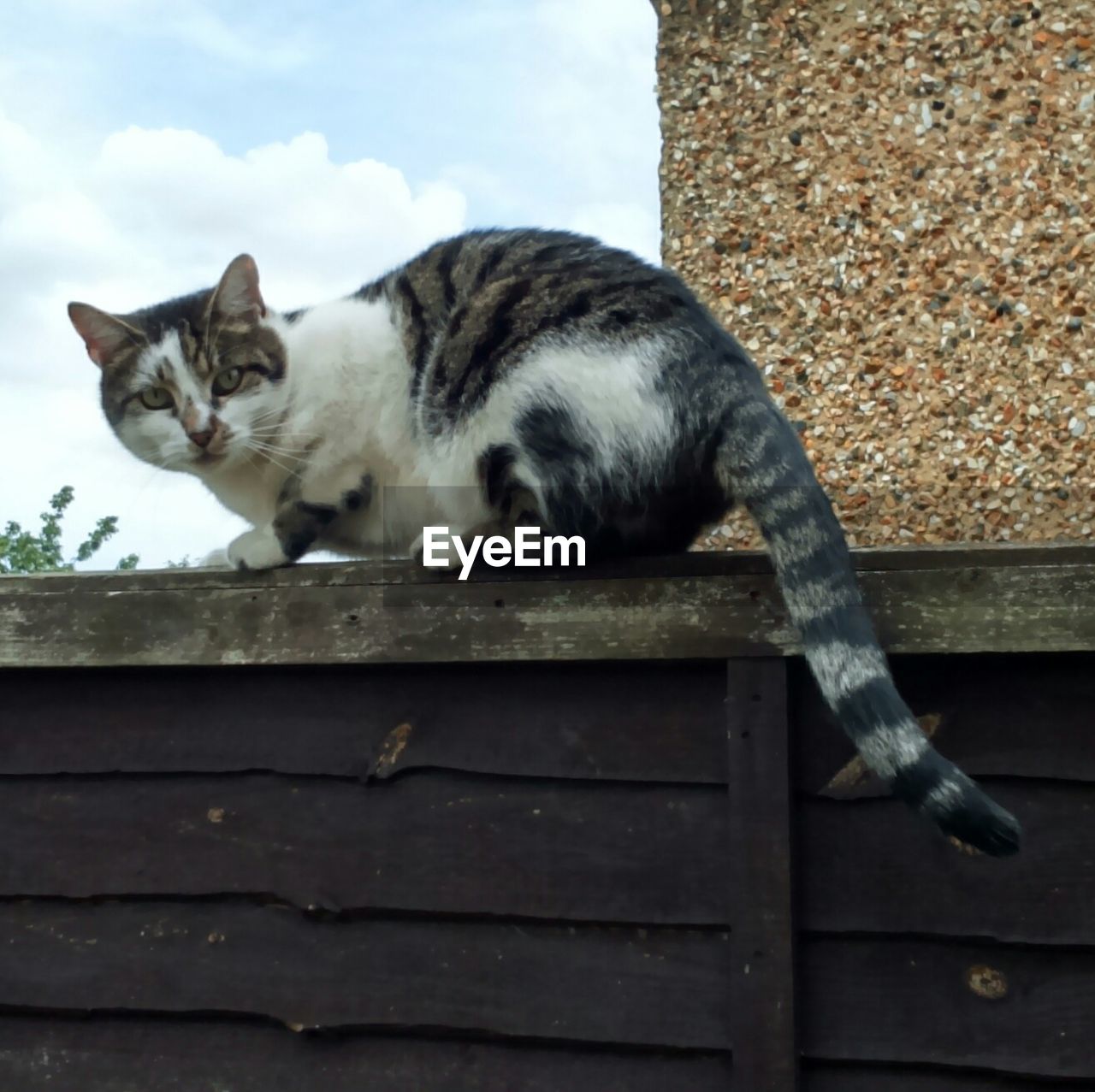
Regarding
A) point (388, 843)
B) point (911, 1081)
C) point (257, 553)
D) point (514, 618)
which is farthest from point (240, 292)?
point (911, 1081)

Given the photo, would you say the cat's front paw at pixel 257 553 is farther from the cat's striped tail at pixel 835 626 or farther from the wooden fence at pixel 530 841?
the cat's striped tail at pixel 835 626

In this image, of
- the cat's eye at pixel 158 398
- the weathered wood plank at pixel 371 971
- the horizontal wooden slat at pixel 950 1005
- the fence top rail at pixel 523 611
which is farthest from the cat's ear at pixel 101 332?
the horizontal wooden slat at pixel 950 1005

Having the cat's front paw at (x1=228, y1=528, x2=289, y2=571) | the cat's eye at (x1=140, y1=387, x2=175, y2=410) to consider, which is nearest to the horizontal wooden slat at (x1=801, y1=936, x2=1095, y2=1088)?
the cat's front paw at (x1=228, y1=528, x2=289, y2=571)

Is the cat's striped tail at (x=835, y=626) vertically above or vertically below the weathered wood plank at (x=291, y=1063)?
above

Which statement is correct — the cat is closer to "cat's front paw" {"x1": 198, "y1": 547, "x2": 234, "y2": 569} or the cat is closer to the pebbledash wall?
"cat's front paw" {"x1": 198, "y1": 547, "x2": 234, "y2": 569}

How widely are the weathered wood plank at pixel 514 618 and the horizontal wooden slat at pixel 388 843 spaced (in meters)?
0.18

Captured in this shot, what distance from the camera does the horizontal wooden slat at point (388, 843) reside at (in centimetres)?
156

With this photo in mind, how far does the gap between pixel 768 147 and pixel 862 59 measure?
34cm

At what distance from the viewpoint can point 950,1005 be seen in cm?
148

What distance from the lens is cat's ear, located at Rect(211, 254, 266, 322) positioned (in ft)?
6.86

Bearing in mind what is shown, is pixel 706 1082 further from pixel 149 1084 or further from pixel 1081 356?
pixel 1081 356

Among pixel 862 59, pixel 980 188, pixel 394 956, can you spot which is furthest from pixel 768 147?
pixel 394 956

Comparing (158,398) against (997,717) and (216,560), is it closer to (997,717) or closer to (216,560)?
(216,560)

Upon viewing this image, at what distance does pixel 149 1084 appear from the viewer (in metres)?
1.73
